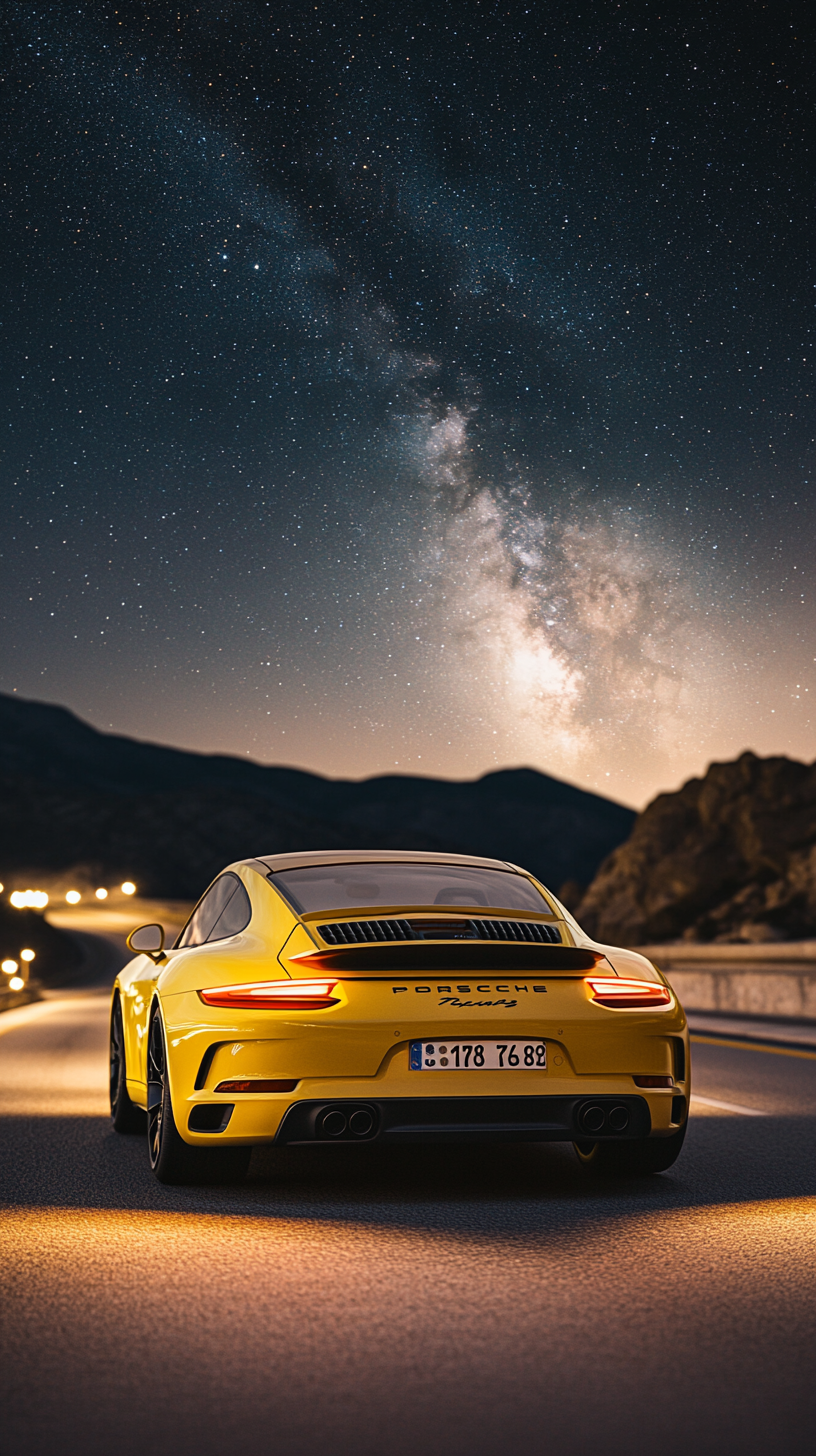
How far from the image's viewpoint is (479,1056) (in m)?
5.78

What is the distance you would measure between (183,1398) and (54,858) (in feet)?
582

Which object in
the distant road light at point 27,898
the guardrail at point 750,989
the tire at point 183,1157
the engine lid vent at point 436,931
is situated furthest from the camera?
the distant road light at point 27,898

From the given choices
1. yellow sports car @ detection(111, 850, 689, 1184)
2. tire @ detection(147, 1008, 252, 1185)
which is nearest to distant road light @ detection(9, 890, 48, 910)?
tire @ detection(147, 1008, 252, 1185)

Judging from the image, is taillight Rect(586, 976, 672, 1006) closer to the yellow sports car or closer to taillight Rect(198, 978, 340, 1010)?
the yellow sports car

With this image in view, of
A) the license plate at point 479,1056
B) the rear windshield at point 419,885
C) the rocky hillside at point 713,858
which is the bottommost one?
the license plate at point 479,1056

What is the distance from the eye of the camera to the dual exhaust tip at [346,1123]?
567 cm

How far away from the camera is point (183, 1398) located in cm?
335

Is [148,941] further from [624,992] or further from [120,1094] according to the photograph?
[624,992]

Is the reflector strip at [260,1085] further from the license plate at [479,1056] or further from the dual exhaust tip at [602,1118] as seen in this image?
the dual exhaust tip at [602,1118]

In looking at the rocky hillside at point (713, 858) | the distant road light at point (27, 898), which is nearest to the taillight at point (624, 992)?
the distant road light at point (27, 898)

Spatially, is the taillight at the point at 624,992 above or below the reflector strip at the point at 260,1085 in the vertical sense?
above

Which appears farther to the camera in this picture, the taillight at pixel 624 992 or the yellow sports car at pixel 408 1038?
the taillight at pixel 624 992

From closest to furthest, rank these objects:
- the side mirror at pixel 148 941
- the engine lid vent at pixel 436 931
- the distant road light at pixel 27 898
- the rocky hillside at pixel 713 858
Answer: the engine lid vent at pixel 436 931 → the side mirror at pixel 148 941 → the distant road light at pixel 27 898 → the rocky hillside at pixel 713 858

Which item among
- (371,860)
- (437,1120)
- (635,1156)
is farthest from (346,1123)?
(371,860)
